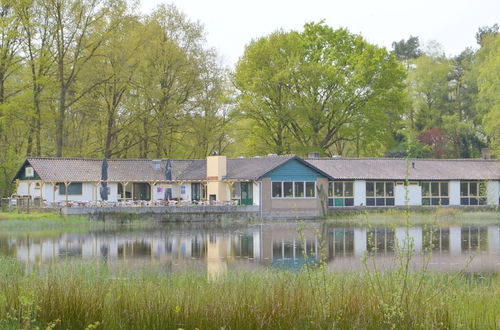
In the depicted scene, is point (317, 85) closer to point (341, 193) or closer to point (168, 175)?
point (341, 193)

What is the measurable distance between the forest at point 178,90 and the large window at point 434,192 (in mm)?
5495

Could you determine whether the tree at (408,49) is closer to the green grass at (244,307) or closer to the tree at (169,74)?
the tree at (169,74)

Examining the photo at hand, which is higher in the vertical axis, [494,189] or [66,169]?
[66,169]

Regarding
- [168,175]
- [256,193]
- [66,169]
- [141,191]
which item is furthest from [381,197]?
[66,169]

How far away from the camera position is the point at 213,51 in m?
53.4

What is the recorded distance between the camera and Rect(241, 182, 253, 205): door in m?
45.7

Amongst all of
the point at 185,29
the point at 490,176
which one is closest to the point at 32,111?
the point at 185,29

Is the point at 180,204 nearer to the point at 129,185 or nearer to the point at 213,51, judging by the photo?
the point at 129,185

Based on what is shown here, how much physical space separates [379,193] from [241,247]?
24893 mm

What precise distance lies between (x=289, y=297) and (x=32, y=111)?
35.6 meters

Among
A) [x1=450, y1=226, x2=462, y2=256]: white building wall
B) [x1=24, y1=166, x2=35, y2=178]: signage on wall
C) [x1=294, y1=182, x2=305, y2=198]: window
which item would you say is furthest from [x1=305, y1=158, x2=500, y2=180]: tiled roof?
[x1=24, y1=166, x2=35, y2=178]: signage on wall

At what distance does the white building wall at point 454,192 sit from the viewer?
50.6 metres

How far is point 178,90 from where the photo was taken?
52.2m

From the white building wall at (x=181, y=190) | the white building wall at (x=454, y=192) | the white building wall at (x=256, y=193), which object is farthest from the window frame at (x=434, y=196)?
the white building wall at (x=181, y=190)
